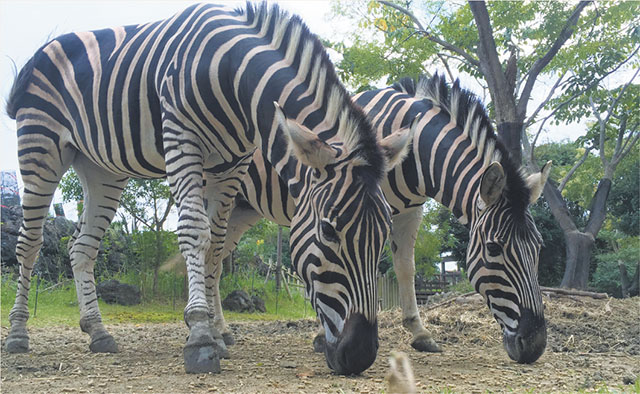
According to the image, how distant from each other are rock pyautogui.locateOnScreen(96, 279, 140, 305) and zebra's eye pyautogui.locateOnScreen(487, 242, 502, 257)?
936 centimetres

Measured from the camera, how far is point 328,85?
3.66m

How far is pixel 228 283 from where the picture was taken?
1335 cm

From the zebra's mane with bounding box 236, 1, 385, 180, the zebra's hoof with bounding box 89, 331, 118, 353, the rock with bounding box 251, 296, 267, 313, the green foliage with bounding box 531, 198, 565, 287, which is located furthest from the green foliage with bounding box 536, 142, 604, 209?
the zebra's hoof with bounding box 89, 331, 118, 353

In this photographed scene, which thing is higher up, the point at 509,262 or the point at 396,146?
the point at 396,146

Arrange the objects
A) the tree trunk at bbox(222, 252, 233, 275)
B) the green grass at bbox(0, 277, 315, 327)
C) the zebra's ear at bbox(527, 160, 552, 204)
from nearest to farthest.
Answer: the zebra's ear at bbox(527, 160, 552, 204), the green grass at bbox(0, 277, 315, 327), the tree trunk at bbox(222, 252, 233, 275)

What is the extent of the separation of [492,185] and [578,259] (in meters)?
12.0

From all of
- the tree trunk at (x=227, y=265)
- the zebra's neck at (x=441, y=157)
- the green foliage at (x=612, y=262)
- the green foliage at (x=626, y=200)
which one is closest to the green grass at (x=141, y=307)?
the tree trunk at (x=227, y=265)

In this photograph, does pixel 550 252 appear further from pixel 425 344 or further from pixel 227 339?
pixel 227 339

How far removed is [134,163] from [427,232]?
16.3 meters

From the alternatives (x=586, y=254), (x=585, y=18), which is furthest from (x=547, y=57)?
(x=586, y=254)

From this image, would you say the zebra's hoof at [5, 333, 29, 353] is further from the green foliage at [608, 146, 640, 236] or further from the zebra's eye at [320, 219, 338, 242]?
the green foliage at [608, 146, 640, 236]

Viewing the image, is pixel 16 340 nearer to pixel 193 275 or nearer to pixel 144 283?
pixel 193 275

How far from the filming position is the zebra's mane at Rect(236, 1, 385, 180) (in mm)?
3225

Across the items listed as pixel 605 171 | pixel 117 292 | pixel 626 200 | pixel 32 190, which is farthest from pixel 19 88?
pixel 626 200
